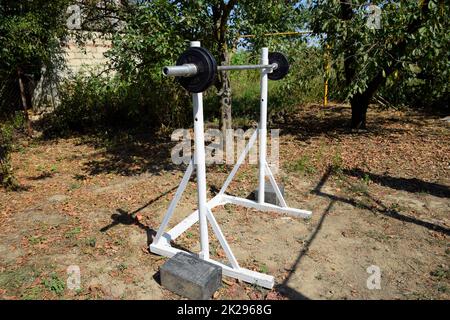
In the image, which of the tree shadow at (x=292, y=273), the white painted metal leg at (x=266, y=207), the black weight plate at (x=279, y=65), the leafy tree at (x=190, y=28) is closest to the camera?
the tree shadow at (x=292, y=273)

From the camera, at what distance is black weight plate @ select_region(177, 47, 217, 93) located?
2.65 metres

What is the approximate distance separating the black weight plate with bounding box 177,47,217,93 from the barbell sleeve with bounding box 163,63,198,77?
0.15 ft

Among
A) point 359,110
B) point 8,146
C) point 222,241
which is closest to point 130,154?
point 8,146

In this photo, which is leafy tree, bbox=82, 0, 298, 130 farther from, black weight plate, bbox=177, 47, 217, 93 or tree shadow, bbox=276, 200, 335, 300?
tree shadow, bbox=276, 200, 335, 300

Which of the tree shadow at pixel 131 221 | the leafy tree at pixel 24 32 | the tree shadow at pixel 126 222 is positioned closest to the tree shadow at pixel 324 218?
the tree shadow at pixel 131 221

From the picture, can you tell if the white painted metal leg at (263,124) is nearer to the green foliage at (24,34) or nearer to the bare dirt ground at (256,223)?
the bare dirt ground at (256,223)

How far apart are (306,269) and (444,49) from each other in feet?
17.0

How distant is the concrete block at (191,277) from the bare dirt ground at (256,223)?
108 millimetres

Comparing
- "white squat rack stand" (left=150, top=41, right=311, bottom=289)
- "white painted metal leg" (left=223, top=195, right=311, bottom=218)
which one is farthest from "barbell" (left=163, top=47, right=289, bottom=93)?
"white painted metal leg" (left=223, top=195, right=311, bottom=218)

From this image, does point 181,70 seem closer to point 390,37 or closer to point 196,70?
point 196,70

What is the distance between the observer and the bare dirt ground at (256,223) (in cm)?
313

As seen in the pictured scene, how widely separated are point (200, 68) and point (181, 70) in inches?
6.8
